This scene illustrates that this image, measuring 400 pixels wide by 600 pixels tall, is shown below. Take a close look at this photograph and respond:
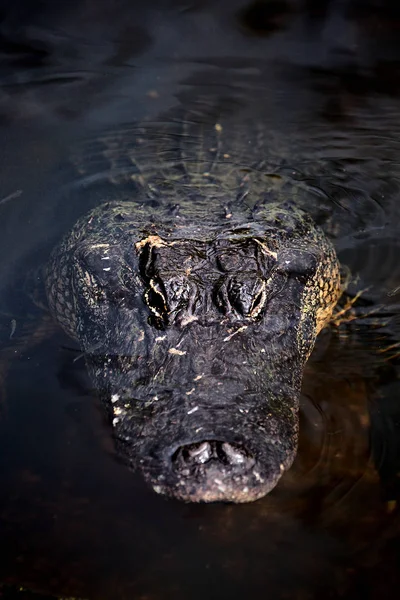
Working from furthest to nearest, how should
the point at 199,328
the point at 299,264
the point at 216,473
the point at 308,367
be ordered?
1. the point at 299,264
2. the point at 308,367
3. the point at 199,328
4. the point at 216,473

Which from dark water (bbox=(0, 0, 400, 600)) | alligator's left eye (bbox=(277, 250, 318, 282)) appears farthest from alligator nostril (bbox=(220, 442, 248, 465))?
alligator's left eye (bbox=(277, 250, 318, 282))

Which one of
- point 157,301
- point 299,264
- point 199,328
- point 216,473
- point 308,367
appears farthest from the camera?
point 299,264

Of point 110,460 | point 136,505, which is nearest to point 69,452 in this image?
point 110,460

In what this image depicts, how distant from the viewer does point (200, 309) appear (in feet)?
12.2

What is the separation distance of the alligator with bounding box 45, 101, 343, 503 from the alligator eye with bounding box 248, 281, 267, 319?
0.01 metres

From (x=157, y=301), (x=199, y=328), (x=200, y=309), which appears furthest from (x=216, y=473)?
(x=157, y=301)

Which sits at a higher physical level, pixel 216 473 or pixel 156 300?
pixel 156 300

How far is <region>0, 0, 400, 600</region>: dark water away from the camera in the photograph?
293 centimetres

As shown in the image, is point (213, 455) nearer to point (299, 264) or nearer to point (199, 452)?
point (199, 452)

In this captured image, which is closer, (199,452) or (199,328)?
(199,452)

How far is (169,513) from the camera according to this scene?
314cm

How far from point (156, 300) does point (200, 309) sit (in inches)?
11.7

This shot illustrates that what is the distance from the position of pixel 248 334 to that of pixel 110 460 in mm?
1131

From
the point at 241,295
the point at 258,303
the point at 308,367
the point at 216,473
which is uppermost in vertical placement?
the point at 241,295
